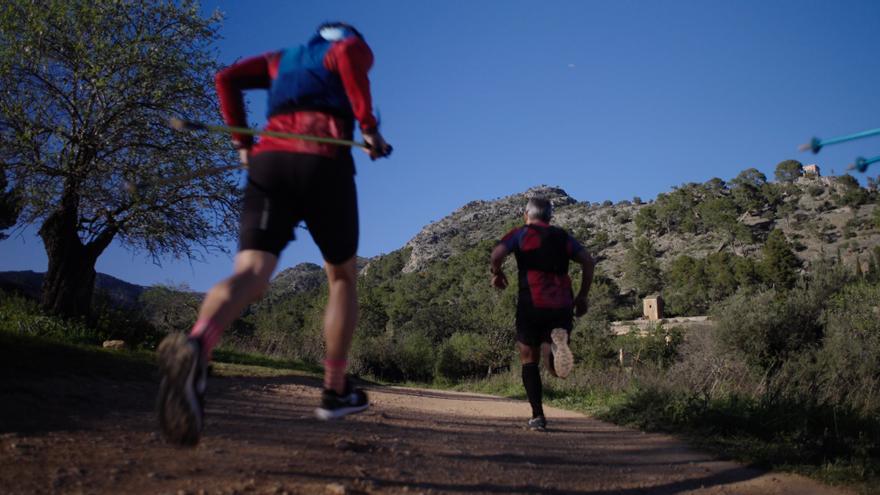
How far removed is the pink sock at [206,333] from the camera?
217 cm

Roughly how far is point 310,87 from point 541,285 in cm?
317

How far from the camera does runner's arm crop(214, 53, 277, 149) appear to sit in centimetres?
279

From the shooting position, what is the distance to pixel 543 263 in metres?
5.21

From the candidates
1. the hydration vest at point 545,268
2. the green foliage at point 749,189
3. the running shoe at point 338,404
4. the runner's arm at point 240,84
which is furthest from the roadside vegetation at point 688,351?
the green foliage at point 749,189

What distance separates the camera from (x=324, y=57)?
2619 mm

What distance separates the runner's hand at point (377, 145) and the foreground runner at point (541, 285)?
2.62m

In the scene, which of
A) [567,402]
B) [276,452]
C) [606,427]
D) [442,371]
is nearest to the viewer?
[276,452]

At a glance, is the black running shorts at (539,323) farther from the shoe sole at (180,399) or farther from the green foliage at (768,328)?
the green foliage at (768,328)

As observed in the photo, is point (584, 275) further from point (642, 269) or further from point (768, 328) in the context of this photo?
point (642, 269)

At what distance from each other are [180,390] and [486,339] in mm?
26545

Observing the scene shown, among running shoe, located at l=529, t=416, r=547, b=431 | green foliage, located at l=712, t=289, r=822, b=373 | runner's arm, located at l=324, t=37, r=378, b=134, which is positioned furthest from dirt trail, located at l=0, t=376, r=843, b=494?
green foliage, located at l=712, t=289, r=822, b=373

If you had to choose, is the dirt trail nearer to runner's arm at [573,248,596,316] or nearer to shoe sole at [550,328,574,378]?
shoe sole at [550,328,574,378]

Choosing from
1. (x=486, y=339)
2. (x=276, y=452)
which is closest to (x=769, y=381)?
(x=276, y=452)

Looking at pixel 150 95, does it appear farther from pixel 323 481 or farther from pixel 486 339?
pixel 486 339
